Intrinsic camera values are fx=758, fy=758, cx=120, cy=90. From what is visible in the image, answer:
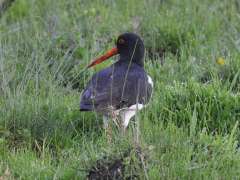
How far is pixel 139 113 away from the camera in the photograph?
6074mm

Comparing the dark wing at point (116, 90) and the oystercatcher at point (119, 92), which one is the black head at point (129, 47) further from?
the dark wing at point (116, 90)

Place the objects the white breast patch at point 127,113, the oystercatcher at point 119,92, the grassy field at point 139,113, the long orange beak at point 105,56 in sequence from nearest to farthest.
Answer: the grassy field at point 139,113 → the oystercatcher at point 119,92 → the white breast patch at point 127,113 → the long orange beak at point 105,56

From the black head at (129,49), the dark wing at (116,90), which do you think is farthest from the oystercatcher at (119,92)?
the black head at (129,49)

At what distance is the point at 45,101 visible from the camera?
6.64 meters

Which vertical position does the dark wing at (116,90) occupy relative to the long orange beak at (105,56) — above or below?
below

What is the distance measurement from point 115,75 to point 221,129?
3.47 ft

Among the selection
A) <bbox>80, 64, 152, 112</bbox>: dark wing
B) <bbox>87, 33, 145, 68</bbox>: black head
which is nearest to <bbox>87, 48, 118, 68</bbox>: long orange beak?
<bbox>87, 33, 145, 68</bbox>: black head

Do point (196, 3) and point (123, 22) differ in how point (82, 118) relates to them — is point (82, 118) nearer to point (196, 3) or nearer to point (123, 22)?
point (123, 22)

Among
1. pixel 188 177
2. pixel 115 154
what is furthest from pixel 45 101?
pixel 188 177

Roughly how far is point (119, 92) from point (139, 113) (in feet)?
1.67

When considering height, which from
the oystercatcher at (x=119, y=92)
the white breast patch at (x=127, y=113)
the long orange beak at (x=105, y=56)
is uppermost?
the long orange beak at (x=105, y=56)

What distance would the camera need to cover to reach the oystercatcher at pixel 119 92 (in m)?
6.32

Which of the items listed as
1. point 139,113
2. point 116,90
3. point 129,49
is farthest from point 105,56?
point 139,113

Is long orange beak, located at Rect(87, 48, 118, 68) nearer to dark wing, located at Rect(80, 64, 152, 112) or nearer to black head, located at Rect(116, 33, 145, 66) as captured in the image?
black head, located at Rect(116, 33, 145, 66)
